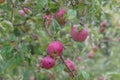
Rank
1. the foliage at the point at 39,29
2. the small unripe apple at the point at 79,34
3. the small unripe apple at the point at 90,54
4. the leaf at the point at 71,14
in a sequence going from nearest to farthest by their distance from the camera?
the leaf at the point at 71,14, the foliage at the point at 39,29, the small unripe apple at the point at 79,34, the small unripe apple at the point at 90,54

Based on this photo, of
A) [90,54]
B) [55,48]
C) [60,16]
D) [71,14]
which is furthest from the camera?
[90,54]

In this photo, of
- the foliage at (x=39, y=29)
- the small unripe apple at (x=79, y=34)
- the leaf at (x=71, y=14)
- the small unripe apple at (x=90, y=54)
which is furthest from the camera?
the small unripe apple at (x=90, y=54)

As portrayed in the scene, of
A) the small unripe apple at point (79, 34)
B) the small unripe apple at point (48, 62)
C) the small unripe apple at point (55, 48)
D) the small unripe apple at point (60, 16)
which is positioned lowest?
the small unripe apple at point (48, 62)

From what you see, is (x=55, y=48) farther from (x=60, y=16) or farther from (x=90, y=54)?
(x=90, y=54)

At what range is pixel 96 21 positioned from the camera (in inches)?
103

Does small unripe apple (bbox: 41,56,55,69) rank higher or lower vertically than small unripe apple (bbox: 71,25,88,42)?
lower

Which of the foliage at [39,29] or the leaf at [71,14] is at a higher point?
the leaf at [71,14]

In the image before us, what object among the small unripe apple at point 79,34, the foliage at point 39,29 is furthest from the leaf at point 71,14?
the small unripe apple at point 79,34

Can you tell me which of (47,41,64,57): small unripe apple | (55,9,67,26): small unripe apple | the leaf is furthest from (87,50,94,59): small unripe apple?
the leaf

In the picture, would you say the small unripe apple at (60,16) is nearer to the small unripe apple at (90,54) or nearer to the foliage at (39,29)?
the foliage at (39,29)

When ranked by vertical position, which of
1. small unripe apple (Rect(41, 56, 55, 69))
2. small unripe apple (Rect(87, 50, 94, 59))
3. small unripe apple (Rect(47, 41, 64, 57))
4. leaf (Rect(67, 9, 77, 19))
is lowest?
small unripe apple (Rect(87, 50, 94, 59))

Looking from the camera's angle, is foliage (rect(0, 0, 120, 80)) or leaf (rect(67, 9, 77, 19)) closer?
leaf (rect(67, 9, 77, 19))

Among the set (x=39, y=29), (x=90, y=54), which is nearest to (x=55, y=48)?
(x=39, y=29)

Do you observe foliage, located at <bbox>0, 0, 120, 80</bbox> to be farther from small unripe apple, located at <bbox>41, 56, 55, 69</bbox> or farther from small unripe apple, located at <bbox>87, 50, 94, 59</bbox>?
small unripe apple, located at <bbox>87, 50, 94, 59</bbox>
